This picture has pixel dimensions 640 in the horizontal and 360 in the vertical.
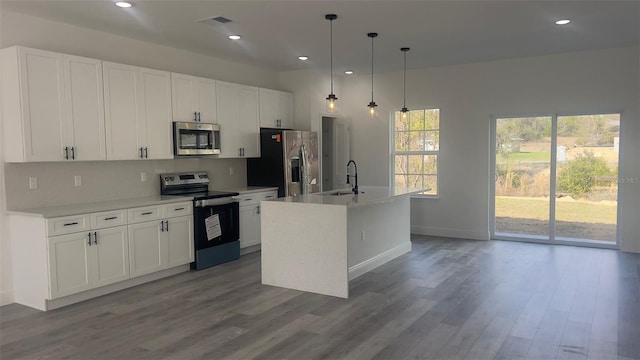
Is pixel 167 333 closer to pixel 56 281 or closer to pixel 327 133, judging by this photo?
pixel 56 281

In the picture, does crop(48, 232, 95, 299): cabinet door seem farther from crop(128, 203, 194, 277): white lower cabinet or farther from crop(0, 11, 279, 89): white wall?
crop(0, 11, 279, 89): white wall

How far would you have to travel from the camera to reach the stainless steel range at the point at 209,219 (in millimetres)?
5580

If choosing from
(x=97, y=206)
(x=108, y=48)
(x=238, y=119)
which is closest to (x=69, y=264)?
(x=97, y=206)

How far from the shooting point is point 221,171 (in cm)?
682

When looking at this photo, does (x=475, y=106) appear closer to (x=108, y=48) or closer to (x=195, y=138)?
(x=195, y=138)

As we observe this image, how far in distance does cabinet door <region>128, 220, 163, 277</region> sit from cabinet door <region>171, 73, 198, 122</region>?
144 cm

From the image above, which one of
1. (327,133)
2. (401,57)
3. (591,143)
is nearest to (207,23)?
(401,57)

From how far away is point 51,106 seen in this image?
4.42 m

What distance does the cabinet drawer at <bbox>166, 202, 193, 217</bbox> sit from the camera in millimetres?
5270

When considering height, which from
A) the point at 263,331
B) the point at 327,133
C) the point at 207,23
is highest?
the point at 207,23

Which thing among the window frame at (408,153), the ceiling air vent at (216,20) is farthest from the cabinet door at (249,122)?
the window frame at (408,153)

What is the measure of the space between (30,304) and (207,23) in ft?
10.5

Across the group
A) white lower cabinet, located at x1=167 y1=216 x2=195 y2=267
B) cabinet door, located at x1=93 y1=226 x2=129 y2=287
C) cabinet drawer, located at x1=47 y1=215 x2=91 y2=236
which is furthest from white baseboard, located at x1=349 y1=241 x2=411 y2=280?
cabinet drawer, located at x1=47 y1=215 x2=91 y2=236

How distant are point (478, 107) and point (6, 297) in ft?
21.5
